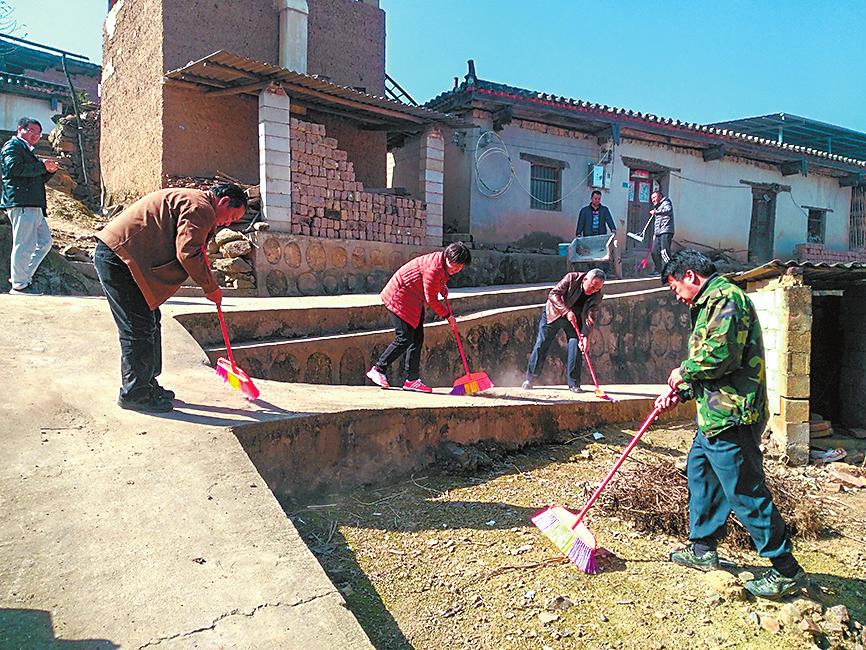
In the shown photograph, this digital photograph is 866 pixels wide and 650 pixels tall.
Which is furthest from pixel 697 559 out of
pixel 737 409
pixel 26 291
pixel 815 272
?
pixel 26 291

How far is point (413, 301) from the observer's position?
5.68 meters

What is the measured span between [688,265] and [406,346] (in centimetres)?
301

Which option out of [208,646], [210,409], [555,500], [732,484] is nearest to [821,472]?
[555,500]

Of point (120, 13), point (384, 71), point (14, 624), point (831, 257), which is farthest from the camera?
point (831, 257)

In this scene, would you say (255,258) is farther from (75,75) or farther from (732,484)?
(75,75)

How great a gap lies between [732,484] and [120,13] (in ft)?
41.3

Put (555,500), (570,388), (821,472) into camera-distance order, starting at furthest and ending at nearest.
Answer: (570,388) → (821,472) → (555,500)

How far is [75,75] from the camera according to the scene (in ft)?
59.6

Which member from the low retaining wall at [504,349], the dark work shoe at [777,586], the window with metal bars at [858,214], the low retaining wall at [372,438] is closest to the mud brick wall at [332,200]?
the low retaining wall at [504,349]

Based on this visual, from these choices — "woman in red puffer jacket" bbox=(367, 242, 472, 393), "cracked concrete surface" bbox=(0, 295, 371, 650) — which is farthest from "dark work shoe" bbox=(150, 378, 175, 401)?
"woman in red puffer jacket" bbox=(367, 242, 472, 393)

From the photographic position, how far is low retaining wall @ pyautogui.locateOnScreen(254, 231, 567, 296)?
8.80m

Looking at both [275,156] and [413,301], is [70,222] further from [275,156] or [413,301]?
[413,301]

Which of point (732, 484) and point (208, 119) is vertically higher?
point (208, 119)

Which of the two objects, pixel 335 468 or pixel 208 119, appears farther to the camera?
pixel 208 119
